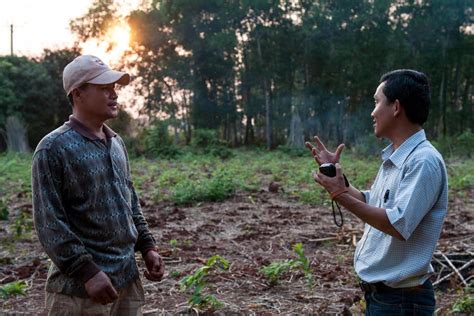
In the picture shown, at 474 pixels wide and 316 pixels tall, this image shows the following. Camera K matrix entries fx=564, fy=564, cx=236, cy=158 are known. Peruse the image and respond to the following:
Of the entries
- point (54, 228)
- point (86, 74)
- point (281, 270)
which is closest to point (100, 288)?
point (54, 228)

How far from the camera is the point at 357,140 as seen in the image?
24.1m

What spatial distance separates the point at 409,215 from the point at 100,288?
1.21m

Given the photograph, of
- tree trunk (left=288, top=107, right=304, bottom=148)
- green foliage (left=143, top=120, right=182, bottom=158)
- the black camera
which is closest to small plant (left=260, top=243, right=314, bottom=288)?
the black camera

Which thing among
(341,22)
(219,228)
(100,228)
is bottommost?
(219,228)

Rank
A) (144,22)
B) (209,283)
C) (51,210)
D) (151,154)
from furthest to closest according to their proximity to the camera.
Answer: (144,22), (151,154), (209,283), (51,210)

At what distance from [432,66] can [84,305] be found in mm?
23904

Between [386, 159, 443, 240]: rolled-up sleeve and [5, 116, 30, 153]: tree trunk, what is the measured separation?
74.5 ft

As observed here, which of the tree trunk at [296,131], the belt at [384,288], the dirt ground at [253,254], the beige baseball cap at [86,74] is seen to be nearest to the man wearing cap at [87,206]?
the beige baseball cap at [86,74]

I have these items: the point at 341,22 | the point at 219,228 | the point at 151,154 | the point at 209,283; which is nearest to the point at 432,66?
the point at 341,22

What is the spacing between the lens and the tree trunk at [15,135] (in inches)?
899

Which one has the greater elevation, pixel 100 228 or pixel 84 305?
pixel 100 228

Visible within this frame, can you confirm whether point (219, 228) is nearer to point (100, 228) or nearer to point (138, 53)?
point (100, 228)

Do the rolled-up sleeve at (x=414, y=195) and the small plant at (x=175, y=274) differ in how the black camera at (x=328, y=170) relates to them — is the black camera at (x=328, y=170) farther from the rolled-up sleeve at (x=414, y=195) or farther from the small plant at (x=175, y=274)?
the small plant at (x=175, y=274)

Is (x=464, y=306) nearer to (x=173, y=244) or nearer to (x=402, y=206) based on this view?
(x=402, y=206)
